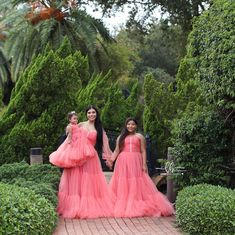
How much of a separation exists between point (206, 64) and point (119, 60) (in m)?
20.3

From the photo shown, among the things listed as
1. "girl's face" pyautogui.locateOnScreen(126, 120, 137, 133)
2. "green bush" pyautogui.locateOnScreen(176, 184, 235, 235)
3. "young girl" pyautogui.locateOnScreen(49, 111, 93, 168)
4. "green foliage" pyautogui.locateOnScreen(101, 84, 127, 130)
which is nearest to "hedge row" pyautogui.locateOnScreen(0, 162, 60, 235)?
"young girl" pyautogui.locateOnScreen(49, 111, 93, 168)

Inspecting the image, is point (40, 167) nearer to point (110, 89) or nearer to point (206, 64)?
point (206, 64)

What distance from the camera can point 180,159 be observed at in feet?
28.4

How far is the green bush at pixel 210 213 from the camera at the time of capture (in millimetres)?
6438

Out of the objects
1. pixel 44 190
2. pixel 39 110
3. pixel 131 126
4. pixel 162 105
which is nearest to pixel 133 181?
pixel 131 126

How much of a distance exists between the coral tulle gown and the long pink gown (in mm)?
207

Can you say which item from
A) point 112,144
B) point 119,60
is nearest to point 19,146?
point 112,144

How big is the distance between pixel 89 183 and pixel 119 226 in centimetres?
142

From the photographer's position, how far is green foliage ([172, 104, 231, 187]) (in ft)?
27.9

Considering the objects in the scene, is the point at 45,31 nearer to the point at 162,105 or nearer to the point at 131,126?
the point at 162,105

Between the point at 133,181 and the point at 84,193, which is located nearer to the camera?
the point at 84,193

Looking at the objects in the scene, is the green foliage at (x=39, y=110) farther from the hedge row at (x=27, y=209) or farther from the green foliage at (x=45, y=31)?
the green foliage at (x=45, y=31)

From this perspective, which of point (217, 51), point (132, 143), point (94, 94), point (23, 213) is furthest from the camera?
point (94, 94)

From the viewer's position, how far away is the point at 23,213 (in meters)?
5.73
